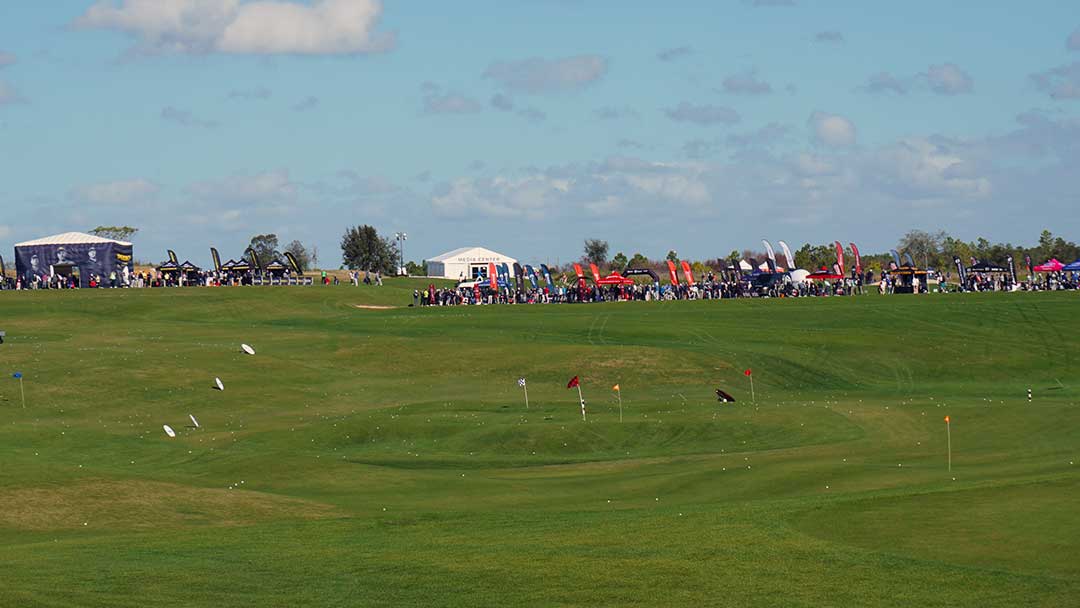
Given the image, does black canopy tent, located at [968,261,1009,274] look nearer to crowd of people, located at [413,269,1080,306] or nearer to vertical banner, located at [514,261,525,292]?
crowd of people, located at [413,269,1080,306]

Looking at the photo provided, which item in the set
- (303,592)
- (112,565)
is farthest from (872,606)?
(112,565)

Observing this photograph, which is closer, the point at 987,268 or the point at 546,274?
the point at 987,268

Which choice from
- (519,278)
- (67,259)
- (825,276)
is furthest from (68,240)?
(825,276)

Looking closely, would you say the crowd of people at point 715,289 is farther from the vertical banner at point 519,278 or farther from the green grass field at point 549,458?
the green grass field at point 549,458

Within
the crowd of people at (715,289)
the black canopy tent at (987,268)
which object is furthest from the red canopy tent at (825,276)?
the black canopy tent at (987,268)

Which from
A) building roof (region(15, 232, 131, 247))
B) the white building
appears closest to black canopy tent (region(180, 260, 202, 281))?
building roof (region(15, 232, 131, 247))

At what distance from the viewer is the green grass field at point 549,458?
21047mm

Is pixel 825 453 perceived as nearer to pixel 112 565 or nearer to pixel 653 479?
pixel 653 479

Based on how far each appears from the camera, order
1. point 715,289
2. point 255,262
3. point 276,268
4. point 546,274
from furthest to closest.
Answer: point 255,262 < point 276,268 < point 546,274 < point 715,289

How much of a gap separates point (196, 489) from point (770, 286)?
9753cm

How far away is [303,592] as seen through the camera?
20.3 meters

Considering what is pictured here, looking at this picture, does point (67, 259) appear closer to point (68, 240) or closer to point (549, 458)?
point (68, 240)

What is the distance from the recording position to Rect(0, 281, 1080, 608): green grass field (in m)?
21.0

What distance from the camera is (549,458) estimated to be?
45.7 meters
